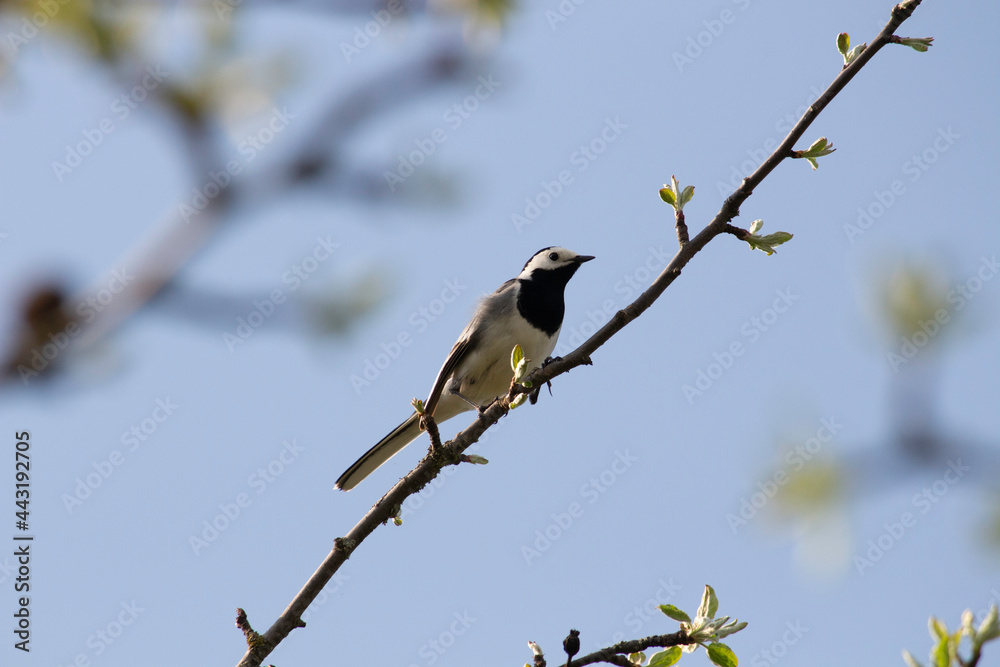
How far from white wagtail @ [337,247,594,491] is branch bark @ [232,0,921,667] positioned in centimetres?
231

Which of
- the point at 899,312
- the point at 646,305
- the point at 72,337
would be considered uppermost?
the point at 646,305

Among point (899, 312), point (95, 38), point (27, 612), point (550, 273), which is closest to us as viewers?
point (95, 38)

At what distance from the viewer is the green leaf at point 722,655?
282cm

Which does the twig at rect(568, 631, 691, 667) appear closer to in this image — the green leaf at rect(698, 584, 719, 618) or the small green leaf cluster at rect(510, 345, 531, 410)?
the green leaf at rect(698, 584, 719, 618)

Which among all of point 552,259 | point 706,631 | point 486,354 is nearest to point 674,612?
point 706,631

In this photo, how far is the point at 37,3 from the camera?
1.53 m

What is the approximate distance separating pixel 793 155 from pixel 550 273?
4.15 m

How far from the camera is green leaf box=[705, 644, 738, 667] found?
2.82 metres

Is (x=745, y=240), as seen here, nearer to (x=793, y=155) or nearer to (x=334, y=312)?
(x=793, y=155)

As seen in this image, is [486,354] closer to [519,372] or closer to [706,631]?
[519,372]

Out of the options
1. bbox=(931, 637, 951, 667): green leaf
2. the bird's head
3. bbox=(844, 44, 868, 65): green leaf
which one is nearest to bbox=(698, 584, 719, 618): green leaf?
bbox=(931, 637, 951, 667): green leaf

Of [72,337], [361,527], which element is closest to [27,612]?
[361,527]

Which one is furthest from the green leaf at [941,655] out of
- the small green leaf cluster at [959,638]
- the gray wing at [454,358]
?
the gray wing at [454,358]

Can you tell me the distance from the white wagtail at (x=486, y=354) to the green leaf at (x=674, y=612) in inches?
125
